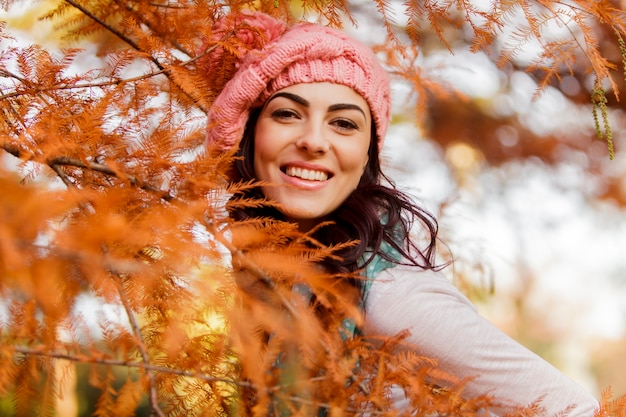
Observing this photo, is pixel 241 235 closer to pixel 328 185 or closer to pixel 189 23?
pixel 328 185

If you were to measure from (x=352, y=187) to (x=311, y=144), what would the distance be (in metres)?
0.19

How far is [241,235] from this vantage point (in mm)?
1058

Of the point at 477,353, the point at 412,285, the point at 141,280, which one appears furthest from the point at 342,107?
the point at 141,280

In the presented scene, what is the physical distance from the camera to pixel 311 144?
1552 mm

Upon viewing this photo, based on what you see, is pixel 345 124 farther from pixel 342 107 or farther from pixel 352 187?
pixel 352 187

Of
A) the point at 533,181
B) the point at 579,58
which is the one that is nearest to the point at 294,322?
the point at 579,58

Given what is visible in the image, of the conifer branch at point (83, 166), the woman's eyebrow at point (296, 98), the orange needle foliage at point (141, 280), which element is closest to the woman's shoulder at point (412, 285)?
the orange needle foliage at point (141, 280)

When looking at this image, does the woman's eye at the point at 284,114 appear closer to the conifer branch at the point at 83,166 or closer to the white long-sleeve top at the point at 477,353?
the white long-sleeve top at the point at 477,353

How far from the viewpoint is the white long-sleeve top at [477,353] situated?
1.33 m

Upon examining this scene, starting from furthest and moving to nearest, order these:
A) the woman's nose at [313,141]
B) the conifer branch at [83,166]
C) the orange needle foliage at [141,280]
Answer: the woman's nose at [313,141] < the conifer branch at [83,166] < the orange needle foliage at [141,280]

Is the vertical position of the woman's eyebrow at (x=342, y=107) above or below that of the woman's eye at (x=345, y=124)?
above

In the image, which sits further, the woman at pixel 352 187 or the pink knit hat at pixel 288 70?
the pink knit hat at pixel 288 70

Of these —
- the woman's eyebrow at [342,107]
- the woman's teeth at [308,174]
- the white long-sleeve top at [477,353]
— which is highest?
the woman's eyebrow at [342,107]

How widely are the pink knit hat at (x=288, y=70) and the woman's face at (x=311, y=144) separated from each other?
29 millimetres
